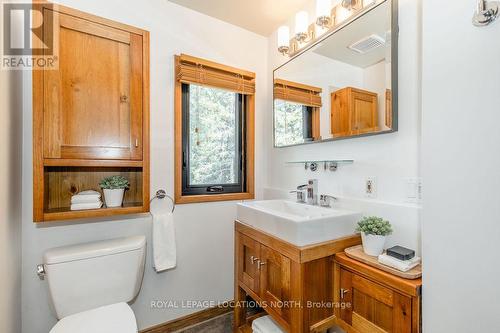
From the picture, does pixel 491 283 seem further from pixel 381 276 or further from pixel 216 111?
pixel 216 111

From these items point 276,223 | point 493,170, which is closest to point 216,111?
point 276,223

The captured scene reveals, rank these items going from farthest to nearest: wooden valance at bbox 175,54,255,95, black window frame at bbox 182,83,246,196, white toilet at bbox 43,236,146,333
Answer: black window frame at bbox 182,83,246,196, wooden valance at bbox 175,54,255,95, white toilet at bbox 43,236,146,333

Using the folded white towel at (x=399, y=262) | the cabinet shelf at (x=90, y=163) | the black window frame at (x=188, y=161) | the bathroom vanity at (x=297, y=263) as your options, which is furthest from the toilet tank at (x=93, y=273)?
the folded white towel at (x=399, y=262)

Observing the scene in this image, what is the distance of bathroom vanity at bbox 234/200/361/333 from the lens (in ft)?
3.51

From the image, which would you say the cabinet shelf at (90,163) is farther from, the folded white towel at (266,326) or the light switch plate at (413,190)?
the light switch plate at (413,190)

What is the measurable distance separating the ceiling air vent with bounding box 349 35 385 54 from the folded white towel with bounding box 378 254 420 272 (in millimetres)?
1042

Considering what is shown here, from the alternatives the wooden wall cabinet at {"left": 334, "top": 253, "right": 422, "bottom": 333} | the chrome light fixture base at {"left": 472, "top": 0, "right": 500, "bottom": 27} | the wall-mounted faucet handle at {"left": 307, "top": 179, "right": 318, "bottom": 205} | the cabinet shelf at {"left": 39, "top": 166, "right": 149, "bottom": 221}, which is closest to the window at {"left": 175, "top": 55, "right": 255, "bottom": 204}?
the cabinet shelf at {"left": 39, "top": 166, "right": 149, "bottom": 221}

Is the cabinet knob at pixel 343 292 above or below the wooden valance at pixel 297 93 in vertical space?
below

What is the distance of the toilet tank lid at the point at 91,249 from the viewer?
1.21 meters

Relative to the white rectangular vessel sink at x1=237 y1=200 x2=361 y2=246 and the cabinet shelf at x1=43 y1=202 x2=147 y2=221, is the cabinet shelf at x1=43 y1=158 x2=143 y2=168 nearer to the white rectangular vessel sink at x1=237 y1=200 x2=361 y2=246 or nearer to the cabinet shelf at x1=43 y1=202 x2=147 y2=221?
the cabinet shelf at x1=43 y1=202 x2=147 y2=221

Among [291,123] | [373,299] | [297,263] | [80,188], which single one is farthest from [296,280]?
[80,188]

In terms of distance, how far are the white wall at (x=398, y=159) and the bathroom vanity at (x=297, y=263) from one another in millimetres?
163

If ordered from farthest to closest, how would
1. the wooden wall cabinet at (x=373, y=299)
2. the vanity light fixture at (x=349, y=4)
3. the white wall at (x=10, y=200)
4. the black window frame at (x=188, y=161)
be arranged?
the black window frame at (x=188, y=161) → the vanity light fixture at (x=349, y=4) → the white wall at (x=10, y=200) → the wooden wall cabinet at (x=373, y=299)

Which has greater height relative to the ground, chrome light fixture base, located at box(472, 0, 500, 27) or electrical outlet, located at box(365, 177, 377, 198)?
chrome light fixture base, located at box(472, 0, 500, 27)
